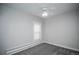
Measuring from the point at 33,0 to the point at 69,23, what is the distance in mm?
2212

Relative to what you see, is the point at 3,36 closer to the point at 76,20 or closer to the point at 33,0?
the point at 33,0

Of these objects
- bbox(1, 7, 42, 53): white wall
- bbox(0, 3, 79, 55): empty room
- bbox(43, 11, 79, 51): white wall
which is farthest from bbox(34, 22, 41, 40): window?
bbox(43, 11, 79, 51): white wall

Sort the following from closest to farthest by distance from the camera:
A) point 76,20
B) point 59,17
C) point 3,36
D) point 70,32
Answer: point 3,36 → point 76,20 → point 70,32 → point 59,17

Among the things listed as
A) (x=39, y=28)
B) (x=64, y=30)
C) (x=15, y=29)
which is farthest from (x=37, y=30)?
(x=64, y=30)

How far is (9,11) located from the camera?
1639 mm

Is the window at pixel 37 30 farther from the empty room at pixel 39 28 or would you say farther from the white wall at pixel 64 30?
the white wall at pixel 64 30

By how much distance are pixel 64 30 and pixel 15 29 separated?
2573 millimetres

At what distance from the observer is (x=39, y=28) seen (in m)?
3.00

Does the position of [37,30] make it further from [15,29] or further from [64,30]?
[64,30]

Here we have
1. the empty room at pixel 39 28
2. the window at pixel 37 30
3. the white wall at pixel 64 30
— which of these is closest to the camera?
the empty room at pixel 39 28

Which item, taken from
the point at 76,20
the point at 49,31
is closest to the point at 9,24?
the point at 49,31

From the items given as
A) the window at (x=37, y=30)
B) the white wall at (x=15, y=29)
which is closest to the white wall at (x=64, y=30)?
the window at (x=37, y=30)

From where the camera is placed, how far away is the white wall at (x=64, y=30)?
1975mm

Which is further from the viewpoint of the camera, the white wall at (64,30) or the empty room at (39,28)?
the white wall at (64,30)
